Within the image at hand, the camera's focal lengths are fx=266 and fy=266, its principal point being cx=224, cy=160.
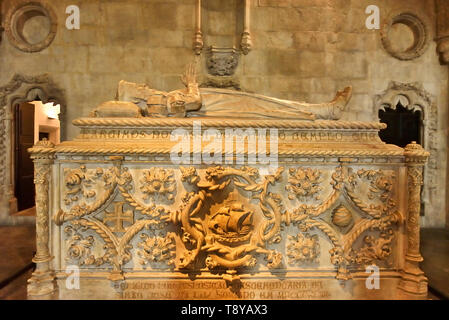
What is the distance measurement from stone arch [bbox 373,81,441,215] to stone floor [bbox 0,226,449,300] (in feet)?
2.38

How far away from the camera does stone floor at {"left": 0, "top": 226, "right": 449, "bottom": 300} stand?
2.28 metres

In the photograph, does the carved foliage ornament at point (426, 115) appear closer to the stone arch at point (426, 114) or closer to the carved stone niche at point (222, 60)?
the stone arch at point (426, 114)

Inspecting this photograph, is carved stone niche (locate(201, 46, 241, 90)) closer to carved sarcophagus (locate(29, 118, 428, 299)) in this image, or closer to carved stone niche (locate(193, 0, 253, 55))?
carved stone niche (locate(193, 0, 253, 55))

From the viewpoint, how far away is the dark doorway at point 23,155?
15.6ft

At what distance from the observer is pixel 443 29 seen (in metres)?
4.40

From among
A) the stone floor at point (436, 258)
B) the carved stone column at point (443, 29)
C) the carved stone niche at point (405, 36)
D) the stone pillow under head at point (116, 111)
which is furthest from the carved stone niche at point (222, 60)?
the stone floor at point (436, 258)

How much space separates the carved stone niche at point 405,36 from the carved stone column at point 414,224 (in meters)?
3.20

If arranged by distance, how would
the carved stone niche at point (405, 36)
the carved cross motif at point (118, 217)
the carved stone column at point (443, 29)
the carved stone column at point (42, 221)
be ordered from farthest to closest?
the carved stone niche at point (405, 36), the carved stone column at point (443, 29), the carved cross motif at point (118, 217), the carved stone column at point (42, 221)

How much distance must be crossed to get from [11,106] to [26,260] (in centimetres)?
284

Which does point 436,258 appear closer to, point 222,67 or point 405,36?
point 405,36

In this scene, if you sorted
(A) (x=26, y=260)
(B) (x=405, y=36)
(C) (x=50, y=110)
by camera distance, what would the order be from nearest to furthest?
(A) (x=26, y=260), (B) (x=405, y=36), (C) (x=50, y=110)

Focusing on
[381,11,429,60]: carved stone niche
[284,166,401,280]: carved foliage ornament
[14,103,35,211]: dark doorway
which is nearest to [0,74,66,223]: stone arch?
[14,103,35,211]: dark doorway

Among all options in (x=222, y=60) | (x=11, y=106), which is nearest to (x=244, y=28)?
(x=222, y=60)

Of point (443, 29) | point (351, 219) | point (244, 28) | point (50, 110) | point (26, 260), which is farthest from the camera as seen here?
point (50, 110)
